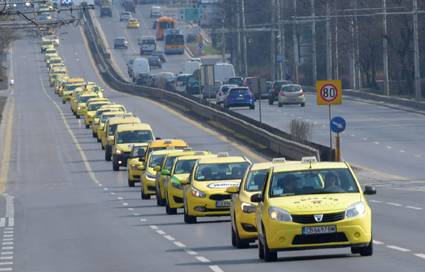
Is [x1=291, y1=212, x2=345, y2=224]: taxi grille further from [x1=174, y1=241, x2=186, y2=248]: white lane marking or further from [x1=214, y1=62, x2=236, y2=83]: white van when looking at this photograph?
[x1=214, y1=62, x2=236, y2=83]: white van

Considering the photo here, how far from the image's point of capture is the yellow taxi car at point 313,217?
19906 millimetres

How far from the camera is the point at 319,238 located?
19.9 meters

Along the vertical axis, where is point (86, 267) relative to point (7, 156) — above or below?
above

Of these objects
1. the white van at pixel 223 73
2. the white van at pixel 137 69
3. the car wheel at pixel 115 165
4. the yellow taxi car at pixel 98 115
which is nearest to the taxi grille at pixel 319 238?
the car wheel at pixel 115 165

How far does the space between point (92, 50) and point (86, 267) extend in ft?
473

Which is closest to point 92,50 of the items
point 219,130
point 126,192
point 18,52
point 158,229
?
point 18,52

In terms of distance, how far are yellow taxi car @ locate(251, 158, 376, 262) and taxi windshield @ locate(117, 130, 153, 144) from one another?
119ft

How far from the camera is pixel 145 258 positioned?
2267cm

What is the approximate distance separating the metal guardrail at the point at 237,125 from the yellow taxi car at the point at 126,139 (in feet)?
16.2

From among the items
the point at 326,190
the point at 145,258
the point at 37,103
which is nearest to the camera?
the point at 326,190

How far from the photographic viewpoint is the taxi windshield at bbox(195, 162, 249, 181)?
3078 cm

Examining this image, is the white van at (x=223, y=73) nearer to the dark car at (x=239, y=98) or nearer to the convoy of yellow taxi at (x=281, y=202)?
the dark car at (x=239, y=98)

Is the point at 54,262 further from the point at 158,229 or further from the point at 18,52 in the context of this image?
the point at 18,52

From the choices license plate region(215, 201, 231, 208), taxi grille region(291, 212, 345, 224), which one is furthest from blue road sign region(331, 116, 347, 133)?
taxi grille region(291, 212, 345, 224)
